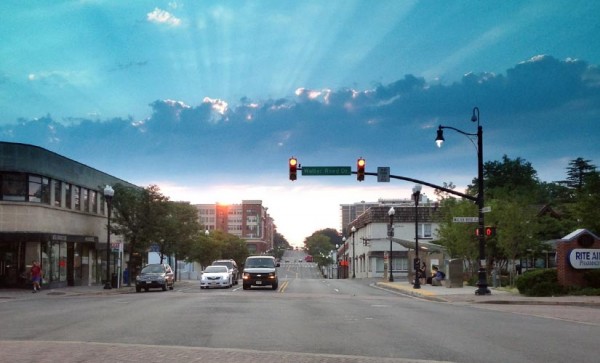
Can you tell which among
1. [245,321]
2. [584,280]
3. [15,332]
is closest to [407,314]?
[245,321]

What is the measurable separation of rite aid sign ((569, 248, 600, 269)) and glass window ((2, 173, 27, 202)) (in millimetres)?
30531

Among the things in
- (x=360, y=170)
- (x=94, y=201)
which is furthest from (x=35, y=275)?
(x=360, y=170)

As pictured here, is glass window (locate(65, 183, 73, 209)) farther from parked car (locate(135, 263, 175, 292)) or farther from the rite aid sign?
the rite aid sign

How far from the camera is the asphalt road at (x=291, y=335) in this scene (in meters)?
11.1

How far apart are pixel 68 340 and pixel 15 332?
94.9 inches

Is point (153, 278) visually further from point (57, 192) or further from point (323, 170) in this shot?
point (323, 170)

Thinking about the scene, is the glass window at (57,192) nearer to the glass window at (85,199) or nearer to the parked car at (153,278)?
the glass window at (85,199)

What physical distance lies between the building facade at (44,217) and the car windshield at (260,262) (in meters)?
8.88

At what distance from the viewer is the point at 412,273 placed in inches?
2024

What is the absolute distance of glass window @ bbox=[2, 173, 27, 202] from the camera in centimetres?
3847

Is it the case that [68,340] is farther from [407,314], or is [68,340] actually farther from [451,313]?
[451,313]

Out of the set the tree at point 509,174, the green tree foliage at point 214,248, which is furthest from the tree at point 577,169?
the green tree foliage at point 214,248

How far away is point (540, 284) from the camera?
28.5 metres

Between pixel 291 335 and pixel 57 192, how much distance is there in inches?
1317
